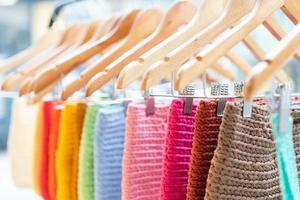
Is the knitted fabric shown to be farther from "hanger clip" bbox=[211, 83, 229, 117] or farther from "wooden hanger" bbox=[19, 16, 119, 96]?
"hanger clip" bbox=[211, 83, 229, 117]

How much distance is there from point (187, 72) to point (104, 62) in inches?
15.3

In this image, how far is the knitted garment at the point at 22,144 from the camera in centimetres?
166

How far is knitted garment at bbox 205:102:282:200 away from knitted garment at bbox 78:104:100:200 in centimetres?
43

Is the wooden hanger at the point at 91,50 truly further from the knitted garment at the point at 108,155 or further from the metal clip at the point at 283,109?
the metal clip at the point at 283,109

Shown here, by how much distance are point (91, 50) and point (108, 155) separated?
264 millimetres

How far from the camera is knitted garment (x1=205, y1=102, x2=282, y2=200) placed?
73 centimetres

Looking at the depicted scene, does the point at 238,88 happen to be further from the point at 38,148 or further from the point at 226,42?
the point at 38,148

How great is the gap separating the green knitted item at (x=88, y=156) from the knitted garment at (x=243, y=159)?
43 cm

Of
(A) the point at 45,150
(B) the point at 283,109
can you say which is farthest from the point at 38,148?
(B) the point at 283,109

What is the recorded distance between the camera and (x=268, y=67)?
0.62 metres

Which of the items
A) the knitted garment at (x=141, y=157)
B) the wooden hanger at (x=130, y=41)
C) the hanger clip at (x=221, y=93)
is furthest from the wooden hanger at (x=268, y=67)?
the wooden hanger at (x=130, y=41)

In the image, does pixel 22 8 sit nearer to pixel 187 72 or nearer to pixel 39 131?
pixel 39 131

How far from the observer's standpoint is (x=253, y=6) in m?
0.93

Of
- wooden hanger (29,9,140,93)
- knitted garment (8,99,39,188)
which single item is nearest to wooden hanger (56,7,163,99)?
wooden hanger (29,9,140,93)
